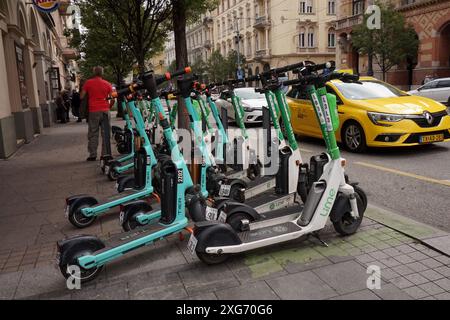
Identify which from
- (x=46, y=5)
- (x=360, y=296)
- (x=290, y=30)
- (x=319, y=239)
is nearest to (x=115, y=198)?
(x=319, y=239)

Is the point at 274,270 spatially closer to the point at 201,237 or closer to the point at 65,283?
→ the point at 201,237

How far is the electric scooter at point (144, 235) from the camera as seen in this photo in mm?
3232

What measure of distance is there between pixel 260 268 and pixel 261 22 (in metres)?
55.1

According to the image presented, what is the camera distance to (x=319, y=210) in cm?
375

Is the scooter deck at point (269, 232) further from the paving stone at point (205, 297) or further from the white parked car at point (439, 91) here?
the white parked car at point (439, 91)

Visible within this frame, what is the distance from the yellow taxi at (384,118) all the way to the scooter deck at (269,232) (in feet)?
12.6

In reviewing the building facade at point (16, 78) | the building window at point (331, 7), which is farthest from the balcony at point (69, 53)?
the building window at point (331, 7)

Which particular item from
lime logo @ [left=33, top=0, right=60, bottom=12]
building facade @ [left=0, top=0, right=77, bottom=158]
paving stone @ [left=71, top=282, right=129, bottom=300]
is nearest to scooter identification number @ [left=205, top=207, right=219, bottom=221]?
paving stone @ [left=71, top=282, right=129, bottom=300]

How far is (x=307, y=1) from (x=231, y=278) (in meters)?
56.0

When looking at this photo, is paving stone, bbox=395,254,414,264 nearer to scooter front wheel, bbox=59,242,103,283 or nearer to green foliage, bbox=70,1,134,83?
scooter front wheel, bbox=59,242,103,283

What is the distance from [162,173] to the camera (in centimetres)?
376

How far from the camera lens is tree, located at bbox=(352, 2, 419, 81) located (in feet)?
97.0

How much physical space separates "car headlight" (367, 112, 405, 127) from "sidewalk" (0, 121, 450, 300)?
3393 millimetres

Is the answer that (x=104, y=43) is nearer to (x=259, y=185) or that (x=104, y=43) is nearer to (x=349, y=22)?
(x=259, y=185)
